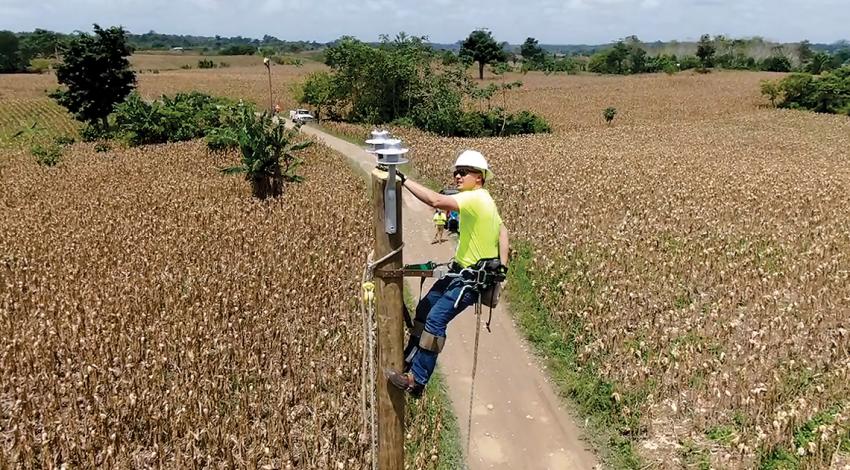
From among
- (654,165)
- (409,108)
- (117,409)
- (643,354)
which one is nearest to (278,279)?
(117,409)

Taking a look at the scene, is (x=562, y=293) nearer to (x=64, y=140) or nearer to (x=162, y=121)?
(x=162, y=121)

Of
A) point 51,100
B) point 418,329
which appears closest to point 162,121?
point 418,329

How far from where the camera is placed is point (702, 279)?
11.5 m

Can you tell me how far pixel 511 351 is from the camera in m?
9.95

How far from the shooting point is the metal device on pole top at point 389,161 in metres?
4.62

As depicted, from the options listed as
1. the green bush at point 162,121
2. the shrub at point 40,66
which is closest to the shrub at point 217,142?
the green bush at point 162,121

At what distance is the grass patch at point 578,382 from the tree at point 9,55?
10151 cm

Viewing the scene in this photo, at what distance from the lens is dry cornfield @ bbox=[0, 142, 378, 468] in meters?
6.68

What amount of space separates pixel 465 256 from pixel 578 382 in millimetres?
4003

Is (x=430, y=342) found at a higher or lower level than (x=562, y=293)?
higher

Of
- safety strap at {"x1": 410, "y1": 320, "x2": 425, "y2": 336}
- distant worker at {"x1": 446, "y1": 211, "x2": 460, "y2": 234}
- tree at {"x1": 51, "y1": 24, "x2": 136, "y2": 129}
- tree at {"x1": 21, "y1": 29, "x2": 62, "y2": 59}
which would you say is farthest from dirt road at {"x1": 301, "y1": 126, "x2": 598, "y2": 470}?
tree at {"x1": 21, "y1": 29, "x2": 62, "y2": 59}

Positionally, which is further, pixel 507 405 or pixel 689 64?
pixel 689 64

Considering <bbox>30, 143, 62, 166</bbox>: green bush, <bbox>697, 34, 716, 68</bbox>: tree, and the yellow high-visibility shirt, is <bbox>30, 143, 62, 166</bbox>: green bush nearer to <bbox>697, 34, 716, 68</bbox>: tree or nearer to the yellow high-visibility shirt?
the yellow high-visibility shirt

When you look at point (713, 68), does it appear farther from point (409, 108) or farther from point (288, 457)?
point (288, 457)
